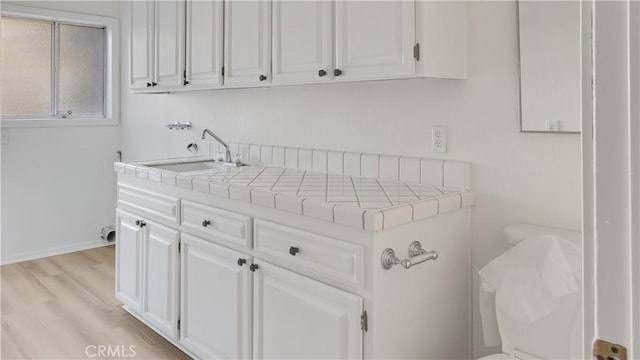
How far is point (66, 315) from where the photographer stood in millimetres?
2875

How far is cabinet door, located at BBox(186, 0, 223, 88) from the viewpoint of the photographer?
2523 mm

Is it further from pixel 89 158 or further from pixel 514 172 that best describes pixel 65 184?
pixel 514 172

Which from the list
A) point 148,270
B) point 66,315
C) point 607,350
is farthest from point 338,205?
point 66,315

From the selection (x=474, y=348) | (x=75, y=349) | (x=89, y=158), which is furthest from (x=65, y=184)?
(x=474, y=348)

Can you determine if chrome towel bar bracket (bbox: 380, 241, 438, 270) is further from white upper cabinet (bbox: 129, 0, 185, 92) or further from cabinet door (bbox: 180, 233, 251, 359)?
white upper cabinet (bbox: 129, 0, 185, 92)

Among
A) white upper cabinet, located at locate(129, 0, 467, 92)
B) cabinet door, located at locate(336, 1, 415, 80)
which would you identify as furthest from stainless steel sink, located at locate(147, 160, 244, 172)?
cabinet door, located at locate(336, 1, 415, 80)

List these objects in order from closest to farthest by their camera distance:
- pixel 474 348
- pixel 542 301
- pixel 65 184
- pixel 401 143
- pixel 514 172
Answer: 1. pixel 542 301
2. pixel 514 172
3. pixel 474 348
4. pixel 401 143
5. pixel 65 184

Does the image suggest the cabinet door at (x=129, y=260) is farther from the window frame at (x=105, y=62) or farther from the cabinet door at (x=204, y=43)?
the window frame at (x=105, y=62)

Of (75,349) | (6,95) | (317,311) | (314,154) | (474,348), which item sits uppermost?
(6,95)

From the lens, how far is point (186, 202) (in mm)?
2227

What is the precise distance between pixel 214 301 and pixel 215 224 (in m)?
0.33

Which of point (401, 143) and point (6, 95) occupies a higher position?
point (6, 95)

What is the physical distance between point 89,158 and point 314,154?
Answer: 2.62 metres

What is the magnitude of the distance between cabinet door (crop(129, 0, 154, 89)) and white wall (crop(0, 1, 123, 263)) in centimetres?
116
